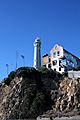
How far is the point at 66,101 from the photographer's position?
5659 centimetres

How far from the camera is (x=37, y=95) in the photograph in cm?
6078

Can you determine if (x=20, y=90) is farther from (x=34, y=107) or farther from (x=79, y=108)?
(x=79, y=108)

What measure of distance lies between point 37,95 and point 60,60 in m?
16.6

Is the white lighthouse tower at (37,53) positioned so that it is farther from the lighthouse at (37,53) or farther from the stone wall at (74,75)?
the stone wall at (74,75)

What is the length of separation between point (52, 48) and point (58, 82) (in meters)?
16.6

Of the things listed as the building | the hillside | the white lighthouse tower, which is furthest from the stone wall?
the white lighthouse tower

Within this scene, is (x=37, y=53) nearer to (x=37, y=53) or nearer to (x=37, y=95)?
(x=37, y=53)

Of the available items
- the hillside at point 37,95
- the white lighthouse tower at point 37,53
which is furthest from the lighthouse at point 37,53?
the hillside at point 37,95

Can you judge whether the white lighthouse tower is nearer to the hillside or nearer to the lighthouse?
the lighthouse

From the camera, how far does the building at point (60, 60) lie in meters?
74.5

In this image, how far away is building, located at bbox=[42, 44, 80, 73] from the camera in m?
74.5

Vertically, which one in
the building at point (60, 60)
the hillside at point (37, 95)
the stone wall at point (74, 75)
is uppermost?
the building at point (60, 60)

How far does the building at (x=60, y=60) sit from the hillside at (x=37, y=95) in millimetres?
8708

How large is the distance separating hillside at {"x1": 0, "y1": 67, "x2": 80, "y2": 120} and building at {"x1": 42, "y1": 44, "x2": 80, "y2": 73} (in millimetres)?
8708
